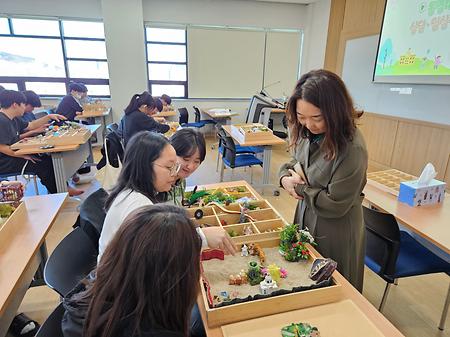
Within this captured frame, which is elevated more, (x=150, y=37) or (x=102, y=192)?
(x=150, y=37)

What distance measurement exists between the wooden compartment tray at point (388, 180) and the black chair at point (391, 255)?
0.41 metres

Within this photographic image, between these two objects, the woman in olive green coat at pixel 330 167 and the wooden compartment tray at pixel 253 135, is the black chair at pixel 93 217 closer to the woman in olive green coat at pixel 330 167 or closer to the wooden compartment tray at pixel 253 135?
the woman in olive green coat at pixel 330 167

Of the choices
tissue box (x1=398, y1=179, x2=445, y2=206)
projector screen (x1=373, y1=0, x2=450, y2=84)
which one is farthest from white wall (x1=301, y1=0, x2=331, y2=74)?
tissue box (x1=398, y1=179, x2=445, y2=206)

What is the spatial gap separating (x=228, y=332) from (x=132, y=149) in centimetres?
77

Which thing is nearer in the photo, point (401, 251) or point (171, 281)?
point (171, 281)

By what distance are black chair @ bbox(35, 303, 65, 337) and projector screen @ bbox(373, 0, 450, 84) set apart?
14.0ft

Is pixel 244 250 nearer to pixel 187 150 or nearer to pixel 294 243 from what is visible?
pixel 294 243

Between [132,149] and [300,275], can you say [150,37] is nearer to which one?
[132,149]

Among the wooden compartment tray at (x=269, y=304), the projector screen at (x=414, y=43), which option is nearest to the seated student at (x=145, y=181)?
the wooden compartment tray at (x=269, y=304)

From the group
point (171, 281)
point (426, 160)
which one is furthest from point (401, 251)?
point (426, 160)

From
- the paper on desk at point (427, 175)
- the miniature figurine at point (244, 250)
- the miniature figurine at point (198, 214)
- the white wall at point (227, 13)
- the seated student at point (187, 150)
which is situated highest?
the white wall at point (227, 13)

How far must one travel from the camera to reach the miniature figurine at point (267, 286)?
1.01m

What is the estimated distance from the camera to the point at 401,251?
1.83 metres

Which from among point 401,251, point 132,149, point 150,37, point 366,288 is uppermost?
point 150,37
